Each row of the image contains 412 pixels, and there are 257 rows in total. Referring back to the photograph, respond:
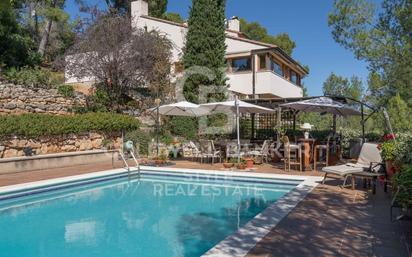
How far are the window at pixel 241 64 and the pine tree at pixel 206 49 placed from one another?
10.8 feet

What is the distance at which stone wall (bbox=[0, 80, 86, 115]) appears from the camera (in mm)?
14493

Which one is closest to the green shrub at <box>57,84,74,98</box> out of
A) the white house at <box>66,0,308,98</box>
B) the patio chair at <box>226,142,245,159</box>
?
the white house at <box>66,0,308,98</box>

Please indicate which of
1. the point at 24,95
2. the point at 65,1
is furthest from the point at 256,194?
the point at 65,1

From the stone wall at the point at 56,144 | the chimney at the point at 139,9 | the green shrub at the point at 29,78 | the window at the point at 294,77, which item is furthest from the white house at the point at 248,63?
the stone wall at the point at 56,144

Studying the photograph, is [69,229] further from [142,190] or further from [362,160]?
[362,160]

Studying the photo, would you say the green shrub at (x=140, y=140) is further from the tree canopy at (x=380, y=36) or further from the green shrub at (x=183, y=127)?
the tree canopy at (x=380, y=36)

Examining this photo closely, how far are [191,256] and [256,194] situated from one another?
14.6ft

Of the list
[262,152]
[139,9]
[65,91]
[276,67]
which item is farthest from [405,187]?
[139,9]

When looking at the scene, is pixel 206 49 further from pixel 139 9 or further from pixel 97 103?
pixel 139 9

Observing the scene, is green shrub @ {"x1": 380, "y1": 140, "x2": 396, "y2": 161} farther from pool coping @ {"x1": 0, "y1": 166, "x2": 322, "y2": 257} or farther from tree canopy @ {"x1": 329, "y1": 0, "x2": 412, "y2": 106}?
tree canopy @ {"x1": 329, "y1": 0, "x2": 412, "y2": 106}

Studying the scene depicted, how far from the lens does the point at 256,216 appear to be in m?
6.09

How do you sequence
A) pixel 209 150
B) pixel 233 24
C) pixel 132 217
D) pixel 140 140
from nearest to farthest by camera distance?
pixel 132 217 → pixel 209 150 → pixel 140 140 → pixel 233 24

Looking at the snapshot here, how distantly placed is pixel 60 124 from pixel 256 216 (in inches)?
409

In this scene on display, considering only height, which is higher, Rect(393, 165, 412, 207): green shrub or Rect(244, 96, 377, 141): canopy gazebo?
Rect(244, 96, 377, 141): canopy gazebo
